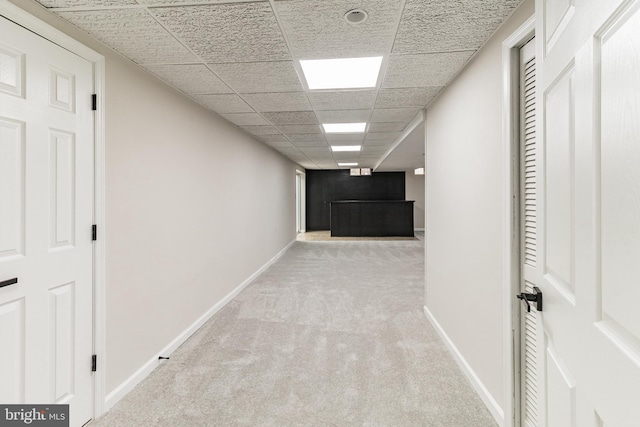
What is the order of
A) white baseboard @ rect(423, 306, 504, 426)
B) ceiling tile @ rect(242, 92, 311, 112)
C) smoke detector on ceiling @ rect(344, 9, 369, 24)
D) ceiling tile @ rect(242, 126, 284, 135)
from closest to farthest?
1. smoke detector on ceiling @ rect(344, 9, 369, 24)
2. white baseboard @ rect(423, 306, 504, 426)
3. ceiling tile @ rect(242, 92, 311, 112)
4. ceiling tile @ rect(242, 126, 284, 135)

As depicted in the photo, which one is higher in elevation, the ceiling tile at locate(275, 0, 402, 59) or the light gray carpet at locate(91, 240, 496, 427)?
the ceiling tile at locate(275, 0, 402, 59)

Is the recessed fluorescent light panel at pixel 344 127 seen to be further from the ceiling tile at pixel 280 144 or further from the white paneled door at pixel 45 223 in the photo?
the white paneled door at pixel 45 223

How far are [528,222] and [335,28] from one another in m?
1.45

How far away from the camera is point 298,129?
4520 mm

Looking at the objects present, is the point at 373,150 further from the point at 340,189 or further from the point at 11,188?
the point at 11,188

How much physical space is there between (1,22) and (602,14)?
2.11 metres

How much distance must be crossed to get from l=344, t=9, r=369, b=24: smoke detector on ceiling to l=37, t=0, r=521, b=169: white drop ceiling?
33mm

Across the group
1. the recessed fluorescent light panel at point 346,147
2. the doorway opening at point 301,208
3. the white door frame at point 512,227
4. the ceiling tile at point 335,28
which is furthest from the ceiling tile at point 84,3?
the doorway opening at point 301,208

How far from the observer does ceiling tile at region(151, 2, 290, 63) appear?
5.28 feet

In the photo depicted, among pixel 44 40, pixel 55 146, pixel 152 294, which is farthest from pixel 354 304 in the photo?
pixel 44 40

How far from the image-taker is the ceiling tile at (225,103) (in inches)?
119

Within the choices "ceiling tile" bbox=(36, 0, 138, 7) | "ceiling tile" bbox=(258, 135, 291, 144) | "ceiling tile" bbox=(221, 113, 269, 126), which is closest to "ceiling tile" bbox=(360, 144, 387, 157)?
"ceiling tile" bbox=(258, 135, 291, 144)

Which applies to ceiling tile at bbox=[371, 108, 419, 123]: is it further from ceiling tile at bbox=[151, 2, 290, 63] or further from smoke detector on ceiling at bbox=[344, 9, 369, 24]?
smoke detector on ceiling at bbox=[344, 9, 369, 24]

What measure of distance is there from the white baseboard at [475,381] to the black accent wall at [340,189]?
9161mm
